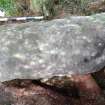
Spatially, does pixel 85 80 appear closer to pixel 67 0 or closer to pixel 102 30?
pixel 102 30

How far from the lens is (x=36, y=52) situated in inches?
69.4

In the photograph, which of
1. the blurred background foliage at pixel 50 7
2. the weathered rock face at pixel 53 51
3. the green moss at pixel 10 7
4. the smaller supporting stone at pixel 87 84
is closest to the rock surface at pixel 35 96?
the smaller supporting stone at pixel 87 84

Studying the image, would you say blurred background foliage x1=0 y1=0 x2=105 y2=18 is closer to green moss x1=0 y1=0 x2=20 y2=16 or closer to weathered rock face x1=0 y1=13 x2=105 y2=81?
green moss x1=0 y1=0 x2=20 y2=16

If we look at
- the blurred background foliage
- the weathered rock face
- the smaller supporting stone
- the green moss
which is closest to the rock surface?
the smaller supporting stone

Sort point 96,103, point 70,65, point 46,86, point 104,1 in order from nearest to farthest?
point 70,65, point 96,103, point 46,86, point 104,1

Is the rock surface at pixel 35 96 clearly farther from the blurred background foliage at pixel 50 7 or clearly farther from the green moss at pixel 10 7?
the green moss at pixel 10 7

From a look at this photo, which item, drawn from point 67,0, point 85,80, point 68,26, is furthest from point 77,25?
point 67,0

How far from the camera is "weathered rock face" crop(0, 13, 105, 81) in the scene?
1740 mm

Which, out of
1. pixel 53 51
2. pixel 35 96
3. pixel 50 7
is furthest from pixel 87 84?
pixel 50 7

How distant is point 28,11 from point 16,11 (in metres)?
0.13

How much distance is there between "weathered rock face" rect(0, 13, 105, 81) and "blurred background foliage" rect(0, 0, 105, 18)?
1.39m

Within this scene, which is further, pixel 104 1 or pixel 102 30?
pixel 104 1

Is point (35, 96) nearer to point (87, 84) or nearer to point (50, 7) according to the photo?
point (87, 84)

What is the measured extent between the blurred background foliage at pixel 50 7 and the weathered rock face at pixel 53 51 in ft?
4.56
